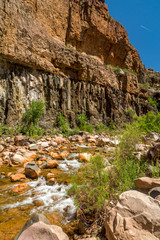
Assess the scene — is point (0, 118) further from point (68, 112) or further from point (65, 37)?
point (65, 37)

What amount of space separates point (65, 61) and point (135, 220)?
1517cm

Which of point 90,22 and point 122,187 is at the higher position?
point 90,22

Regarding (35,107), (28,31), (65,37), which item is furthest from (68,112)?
(65,37)

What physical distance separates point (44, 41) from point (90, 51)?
31.4ft

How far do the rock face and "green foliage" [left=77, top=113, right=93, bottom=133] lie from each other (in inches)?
32.0

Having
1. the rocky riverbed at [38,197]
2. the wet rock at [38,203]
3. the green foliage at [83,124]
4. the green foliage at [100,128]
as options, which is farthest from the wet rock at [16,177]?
the green foliage at [100,128]

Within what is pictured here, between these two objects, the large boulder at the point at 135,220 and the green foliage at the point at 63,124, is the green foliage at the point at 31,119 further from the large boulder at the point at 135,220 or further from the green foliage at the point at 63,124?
the large boulder at the point at 135,220

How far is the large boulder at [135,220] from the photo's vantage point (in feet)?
3.78

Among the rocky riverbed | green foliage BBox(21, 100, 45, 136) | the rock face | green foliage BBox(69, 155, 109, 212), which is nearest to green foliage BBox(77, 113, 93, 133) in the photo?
→ the rock face

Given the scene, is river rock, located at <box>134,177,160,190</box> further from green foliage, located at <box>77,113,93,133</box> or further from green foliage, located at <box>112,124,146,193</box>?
green foliage, located at <box>77,113,93,133</box>

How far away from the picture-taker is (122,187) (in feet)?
6.93

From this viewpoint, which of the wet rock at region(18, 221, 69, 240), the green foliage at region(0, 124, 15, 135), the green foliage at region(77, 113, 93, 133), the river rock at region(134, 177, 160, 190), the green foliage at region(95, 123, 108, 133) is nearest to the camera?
the wet rock at region(18, 221, 69, 240)

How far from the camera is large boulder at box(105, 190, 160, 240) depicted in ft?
3.78

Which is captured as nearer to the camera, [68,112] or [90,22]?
[68,112]
